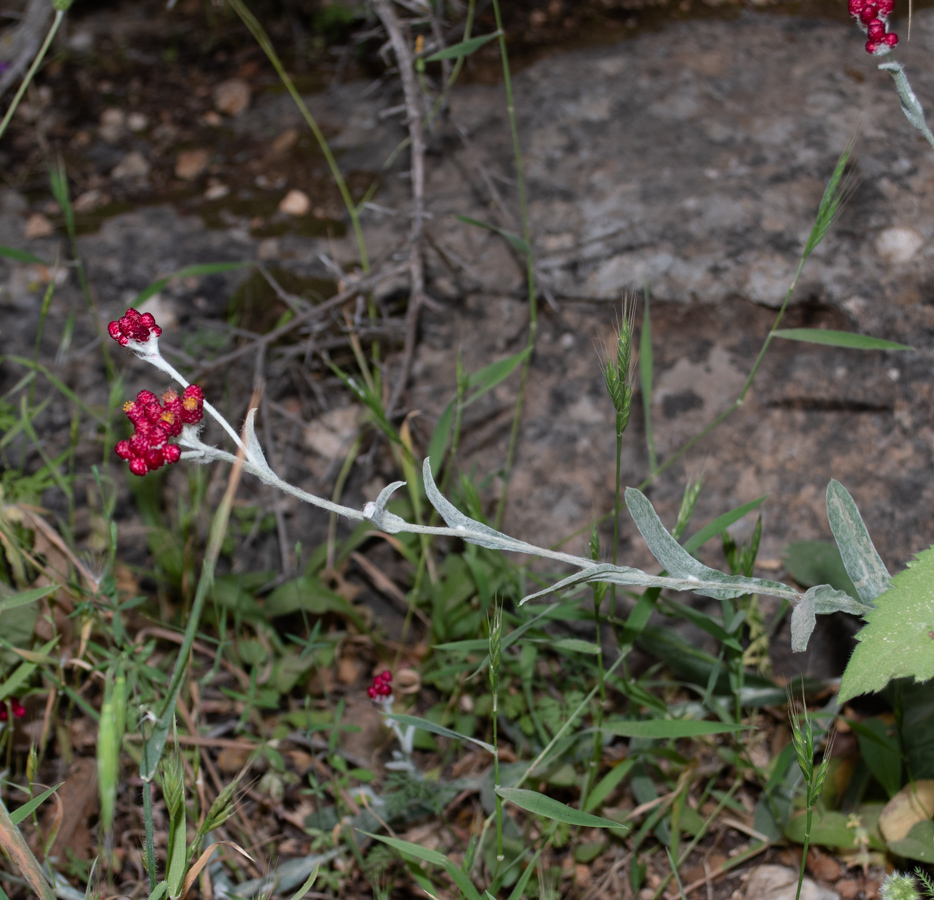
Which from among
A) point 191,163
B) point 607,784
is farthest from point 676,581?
point 191,163

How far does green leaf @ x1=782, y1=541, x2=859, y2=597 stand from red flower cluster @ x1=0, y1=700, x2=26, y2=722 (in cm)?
171

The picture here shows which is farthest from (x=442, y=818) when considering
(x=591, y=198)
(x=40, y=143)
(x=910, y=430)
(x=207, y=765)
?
(x=40, y=143)

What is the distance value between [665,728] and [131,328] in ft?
3.98

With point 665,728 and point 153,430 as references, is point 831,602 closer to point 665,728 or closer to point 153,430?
point 665,728

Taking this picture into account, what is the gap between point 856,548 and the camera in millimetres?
1391

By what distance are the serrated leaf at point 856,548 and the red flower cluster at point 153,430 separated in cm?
109

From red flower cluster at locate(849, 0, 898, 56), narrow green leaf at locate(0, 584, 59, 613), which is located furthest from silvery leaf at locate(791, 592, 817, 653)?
narrow green leaf at locate(0, 584, 59, 613)

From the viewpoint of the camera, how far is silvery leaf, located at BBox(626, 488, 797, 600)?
4.24ft

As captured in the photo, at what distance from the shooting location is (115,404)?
6.53 feet

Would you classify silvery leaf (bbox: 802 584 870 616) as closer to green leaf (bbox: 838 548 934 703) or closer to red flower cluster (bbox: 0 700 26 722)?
green leaf (bbox: 838 548 934 703)

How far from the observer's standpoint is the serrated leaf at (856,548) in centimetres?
138

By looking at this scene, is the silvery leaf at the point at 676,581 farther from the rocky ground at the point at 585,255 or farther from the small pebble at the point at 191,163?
the small pebble at the point at 191,163

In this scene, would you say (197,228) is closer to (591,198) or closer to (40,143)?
(40,143)

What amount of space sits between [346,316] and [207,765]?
3.83ft
